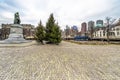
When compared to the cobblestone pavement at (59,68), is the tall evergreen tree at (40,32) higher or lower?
higher

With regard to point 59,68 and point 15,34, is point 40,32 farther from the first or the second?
point 59,68

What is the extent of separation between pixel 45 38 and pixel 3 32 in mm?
47493

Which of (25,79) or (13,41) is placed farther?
(13,41)

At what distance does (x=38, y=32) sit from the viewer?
1088 inches

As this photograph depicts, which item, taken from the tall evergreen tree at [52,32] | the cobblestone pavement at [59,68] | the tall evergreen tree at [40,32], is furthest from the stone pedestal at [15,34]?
the cobblestone pavement at [59,68]

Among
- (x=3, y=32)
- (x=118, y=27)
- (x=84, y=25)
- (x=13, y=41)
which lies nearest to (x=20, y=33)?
(x=13, y=41)

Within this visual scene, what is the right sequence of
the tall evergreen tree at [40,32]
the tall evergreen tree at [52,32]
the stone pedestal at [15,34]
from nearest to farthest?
the tall evergreen tree at [52,32]
the tall evergreen tree at [40,32]
the stone pedestal at [15,34]

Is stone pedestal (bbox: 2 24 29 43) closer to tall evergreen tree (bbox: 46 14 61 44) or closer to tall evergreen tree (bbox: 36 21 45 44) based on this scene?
tall evergreen tree (bbox: 36 21 45 44)

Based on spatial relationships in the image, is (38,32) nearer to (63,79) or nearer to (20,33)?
(20,33)

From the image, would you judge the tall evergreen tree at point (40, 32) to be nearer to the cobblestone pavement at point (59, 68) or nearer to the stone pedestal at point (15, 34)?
the stone pedestal at point (15, 34)

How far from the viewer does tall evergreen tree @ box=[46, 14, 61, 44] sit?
Answer: 27175 millimetres

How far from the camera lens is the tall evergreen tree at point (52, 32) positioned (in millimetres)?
27175

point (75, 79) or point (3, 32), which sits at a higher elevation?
point (3, 32)

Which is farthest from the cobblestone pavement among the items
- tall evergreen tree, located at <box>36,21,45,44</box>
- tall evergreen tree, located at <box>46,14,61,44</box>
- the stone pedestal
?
the stone pedestal
